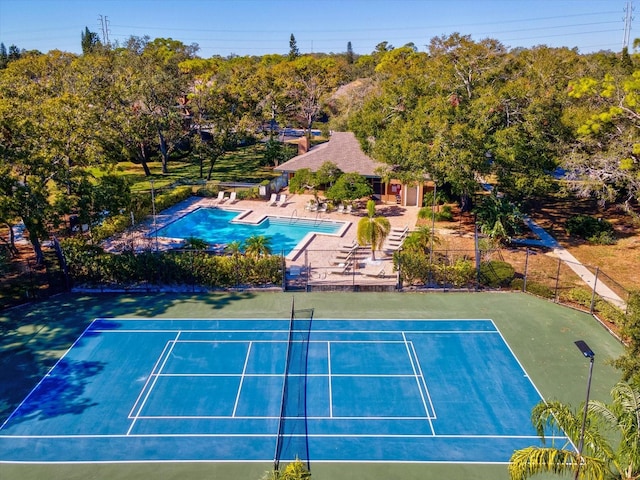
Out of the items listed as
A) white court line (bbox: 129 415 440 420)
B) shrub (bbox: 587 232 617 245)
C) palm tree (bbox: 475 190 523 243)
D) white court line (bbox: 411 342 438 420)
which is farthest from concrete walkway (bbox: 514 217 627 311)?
white court line (bbox: 129 415 440 420)

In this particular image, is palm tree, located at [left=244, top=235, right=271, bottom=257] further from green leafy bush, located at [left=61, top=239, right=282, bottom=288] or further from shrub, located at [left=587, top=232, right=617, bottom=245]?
→ shrub, located at [left=587, top=232, right=617, bottom=245]

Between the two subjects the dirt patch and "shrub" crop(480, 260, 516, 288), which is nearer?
"shrub" crop(480, 260, 516, 288)

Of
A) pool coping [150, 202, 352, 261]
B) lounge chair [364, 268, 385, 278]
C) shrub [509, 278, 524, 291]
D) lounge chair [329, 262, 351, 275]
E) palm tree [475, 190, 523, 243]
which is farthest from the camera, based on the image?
pool coping [150, 202, 352, 261]

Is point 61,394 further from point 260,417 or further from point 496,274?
point 496,274

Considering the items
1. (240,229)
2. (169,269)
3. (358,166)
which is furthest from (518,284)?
(240,229)

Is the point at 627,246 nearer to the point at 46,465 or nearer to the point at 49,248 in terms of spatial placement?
the point at 46,465

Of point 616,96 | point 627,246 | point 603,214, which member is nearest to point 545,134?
point 616,96

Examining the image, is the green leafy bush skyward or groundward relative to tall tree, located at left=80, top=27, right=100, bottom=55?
groundward

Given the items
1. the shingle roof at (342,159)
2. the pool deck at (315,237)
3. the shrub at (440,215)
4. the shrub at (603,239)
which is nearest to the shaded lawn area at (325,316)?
the pool deck at (315,237)
